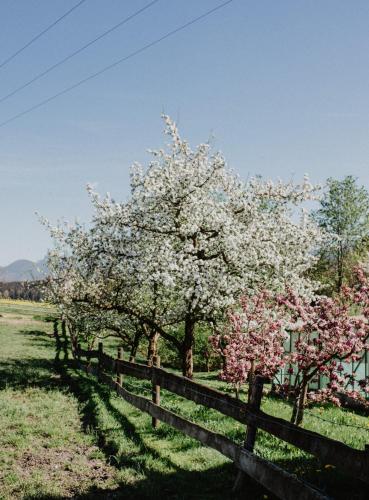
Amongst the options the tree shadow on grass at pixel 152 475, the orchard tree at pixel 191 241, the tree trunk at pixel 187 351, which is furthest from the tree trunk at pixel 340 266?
the tree shadow on grass at pixel 152 475

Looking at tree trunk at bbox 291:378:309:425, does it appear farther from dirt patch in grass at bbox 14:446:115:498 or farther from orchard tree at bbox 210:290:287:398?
dirt patch in grass at bbox 14:446:115:498

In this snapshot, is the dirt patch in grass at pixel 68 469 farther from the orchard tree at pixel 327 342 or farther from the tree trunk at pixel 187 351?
the tree trunk at pixel 187 351

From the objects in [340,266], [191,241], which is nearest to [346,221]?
[340,266]

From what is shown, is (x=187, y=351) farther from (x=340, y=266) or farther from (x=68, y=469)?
(x=340, y=266)

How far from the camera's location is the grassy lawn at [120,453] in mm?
7098

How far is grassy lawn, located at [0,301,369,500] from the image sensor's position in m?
7.10

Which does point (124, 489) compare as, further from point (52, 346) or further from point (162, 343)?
point (52, 346)

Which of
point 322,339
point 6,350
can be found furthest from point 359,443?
point 6,350

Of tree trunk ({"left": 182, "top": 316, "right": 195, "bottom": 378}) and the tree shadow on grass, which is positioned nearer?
the tree shadow on grass

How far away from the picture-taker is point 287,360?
38.7ft

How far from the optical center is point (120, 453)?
28.6ft

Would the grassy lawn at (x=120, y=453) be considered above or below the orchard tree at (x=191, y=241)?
below

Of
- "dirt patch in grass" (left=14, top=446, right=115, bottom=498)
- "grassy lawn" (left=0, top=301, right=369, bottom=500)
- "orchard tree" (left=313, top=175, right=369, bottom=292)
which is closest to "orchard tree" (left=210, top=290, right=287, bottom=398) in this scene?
"grassy lawn" (left=0, top=301, right=369, bottom=500)

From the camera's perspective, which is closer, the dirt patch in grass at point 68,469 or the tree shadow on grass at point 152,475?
the tree shadow on grass at point 152,475
